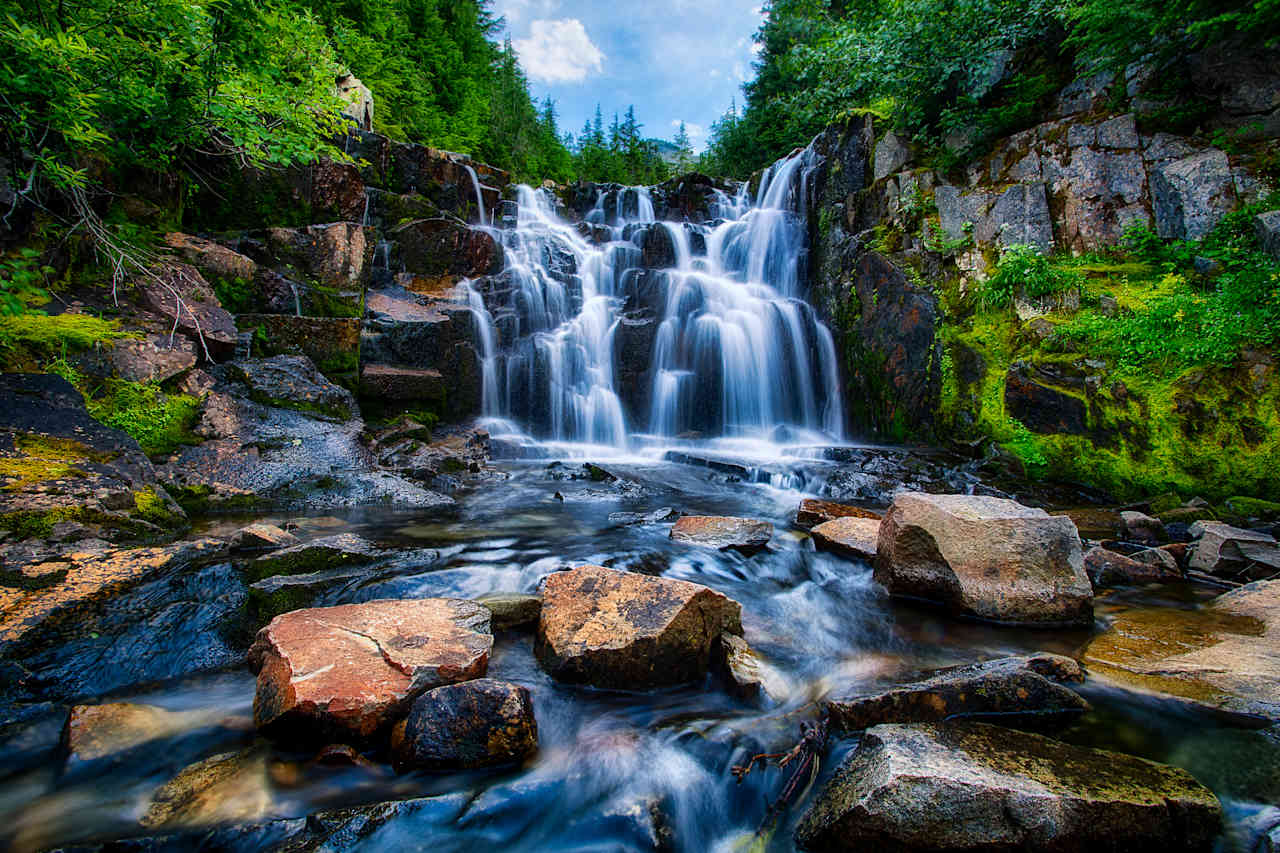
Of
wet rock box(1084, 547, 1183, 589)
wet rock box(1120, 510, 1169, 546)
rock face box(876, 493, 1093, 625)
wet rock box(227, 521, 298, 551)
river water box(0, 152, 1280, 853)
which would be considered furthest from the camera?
wet rock box(1120, 510, 1169, 546)

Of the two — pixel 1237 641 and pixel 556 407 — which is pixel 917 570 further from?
pixel 556 407

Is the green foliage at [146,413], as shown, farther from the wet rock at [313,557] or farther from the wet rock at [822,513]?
the wet rock at [822,513]

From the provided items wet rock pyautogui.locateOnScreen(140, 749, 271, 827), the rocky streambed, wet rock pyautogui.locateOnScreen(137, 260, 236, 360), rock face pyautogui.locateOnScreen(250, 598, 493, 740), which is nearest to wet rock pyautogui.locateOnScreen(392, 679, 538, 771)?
the rocky streambed

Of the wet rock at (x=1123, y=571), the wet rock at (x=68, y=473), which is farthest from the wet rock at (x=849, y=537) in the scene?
the wet rock at (x=68, y=473)

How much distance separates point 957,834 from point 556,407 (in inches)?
444

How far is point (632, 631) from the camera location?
9.71 ft

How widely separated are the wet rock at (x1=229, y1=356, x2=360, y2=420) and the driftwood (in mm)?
7375

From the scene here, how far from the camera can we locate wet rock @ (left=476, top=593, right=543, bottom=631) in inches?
139

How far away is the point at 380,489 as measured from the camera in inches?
263

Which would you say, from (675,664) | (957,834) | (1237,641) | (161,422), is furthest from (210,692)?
(1237,641)

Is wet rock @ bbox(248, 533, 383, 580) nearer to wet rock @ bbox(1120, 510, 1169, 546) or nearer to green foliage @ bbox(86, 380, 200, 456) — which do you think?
A: green foliage @ bbox(86, 380, 200, 456)

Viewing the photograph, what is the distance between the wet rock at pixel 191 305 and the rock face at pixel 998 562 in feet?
26.6

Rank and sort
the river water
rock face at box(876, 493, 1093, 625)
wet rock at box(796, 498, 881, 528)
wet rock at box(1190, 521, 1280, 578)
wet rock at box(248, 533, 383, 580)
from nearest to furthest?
the river water, rock face at box(876, 493, 1093, 625), wet rock at box(248, 533, 383, 580), wet rock at box(1190, 521, 1280, 578), wet rock at box(796, 498, 881, 528)

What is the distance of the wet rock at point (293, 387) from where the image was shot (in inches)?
282
